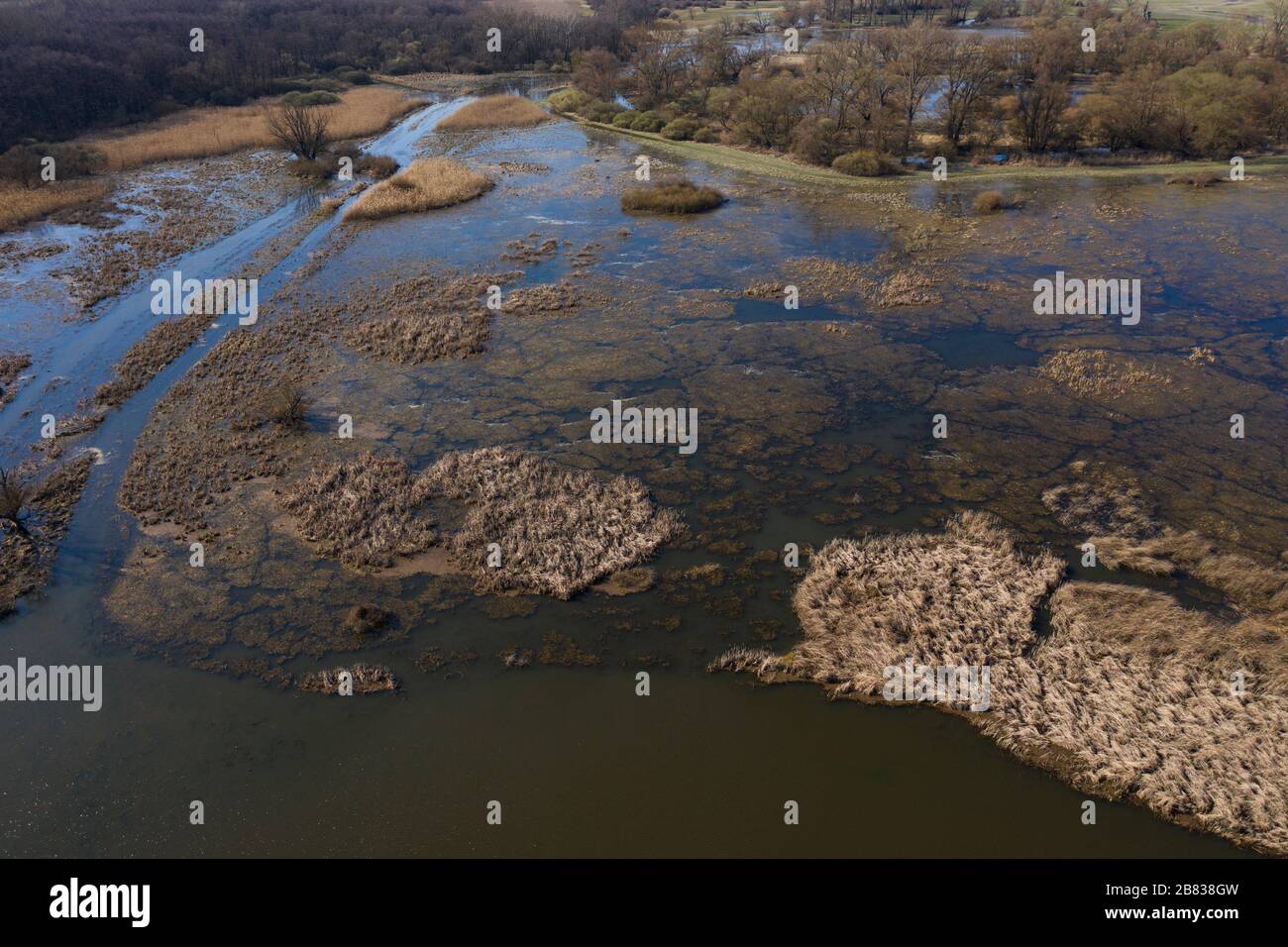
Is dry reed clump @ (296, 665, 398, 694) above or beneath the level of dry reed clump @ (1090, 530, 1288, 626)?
beneath

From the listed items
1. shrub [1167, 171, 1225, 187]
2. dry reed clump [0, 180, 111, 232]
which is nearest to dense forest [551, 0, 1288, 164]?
shrub [1167, 171, 1225, 187]

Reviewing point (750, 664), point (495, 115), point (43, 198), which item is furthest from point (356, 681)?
point (495, 115)

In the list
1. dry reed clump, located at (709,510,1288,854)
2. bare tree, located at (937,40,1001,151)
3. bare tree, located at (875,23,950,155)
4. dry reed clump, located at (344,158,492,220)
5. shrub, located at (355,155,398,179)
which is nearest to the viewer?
dry reed clump, located at (709,510,1288,854)

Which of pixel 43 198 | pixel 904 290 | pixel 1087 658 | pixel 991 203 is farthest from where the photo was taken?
pixel 43 198

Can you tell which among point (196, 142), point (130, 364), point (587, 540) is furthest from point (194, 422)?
point (196, 142)

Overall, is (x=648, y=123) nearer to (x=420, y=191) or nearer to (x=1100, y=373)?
(x=420, y=191)

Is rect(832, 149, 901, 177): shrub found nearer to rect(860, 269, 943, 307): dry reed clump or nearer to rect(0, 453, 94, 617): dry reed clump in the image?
rect(860, 269, 943, 307): dry reed clump

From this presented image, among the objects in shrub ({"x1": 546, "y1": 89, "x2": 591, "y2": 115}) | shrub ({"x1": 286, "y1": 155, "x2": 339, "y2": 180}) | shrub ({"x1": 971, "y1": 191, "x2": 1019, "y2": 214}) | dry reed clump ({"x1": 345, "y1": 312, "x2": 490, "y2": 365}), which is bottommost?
dry reed clump ({"x1": 345, "y1": 312, "x2": 490, "y2": 365})
